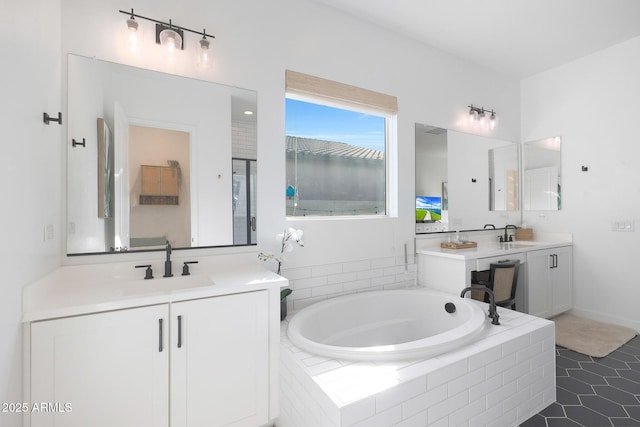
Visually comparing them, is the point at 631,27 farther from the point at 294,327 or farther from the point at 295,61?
the point at 294,327

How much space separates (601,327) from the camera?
3.25 m

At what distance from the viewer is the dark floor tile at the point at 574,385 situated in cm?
217

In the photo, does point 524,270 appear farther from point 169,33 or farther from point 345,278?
point 169,33

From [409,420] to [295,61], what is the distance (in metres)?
2.50

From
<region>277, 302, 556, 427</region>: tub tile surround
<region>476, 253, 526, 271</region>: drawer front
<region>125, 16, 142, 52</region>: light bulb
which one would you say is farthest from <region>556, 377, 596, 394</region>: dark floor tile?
<region>125, 16, 142, 52</region>: light bulb

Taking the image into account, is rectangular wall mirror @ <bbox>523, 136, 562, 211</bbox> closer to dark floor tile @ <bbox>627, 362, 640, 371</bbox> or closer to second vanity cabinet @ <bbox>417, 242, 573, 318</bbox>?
second vanity cabinet @ <bbox>417, 242, 573, 318</bbox>

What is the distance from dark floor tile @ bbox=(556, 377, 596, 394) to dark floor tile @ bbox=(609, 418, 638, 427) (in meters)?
0.28

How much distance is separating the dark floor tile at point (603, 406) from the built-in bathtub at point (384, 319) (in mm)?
880

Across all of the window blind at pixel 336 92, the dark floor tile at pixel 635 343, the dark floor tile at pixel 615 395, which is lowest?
the dark floor tile at pixel 615 395

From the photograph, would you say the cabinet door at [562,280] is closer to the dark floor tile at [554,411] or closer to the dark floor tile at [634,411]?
the dark floor tile at [634,411]

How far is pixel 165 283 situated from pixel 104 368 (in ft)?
1.77

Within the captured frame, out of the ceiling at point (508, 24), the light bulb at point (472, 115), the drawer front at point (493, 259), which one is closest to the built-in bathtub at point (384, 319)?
→ the drawer front at point (493, 259)

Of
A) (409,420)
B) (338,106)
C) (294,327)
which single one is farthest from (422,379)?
(338,106)

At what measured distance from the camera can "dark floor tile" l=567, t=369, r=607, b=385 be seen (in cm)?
228
